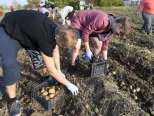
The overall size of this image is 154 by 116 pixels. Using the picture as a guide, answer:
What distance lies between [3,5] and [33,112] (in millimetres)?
21822

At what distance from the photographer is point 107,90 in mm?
3051

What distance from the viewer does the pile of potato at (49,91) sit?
2.91 metres

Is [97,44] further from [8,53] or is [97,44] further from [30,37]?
[8,53]

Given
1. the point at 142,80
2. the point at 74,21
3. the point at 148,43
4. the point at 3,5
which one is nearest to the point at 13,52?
the point at 74,21

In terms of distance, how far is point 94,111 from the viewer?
285cm

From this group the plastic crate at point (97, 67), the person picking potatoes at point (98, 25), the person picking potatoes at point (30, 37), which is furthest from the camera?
the plastic crate at point (97, 67)

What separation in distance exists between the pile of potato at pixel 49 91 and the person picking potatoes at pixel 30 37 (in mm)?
341

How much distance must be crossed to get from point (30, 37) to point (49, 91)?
81 cm

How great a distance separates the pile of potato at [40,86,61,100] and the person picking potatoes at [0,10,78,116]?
1.12 ft

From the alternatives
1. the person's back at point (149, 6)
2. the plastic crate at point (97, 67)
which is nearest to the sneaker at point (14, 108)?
the plastic crate at point (97, 67)

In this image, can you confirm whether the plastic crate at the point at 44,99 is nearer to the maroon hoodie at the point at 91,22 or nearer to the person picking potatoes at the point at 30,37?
the person picking potatoes at the point at 30,37

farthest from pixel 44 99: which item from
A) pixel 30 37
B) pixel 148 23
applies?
pixel 148 23

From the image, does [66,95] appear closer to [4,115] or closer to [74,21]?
[4,115]

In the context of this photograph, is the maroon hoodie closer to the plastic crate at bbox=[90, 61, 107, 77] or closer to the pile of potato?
the plastic crate at bbox=[90, 61, 107, 77]
